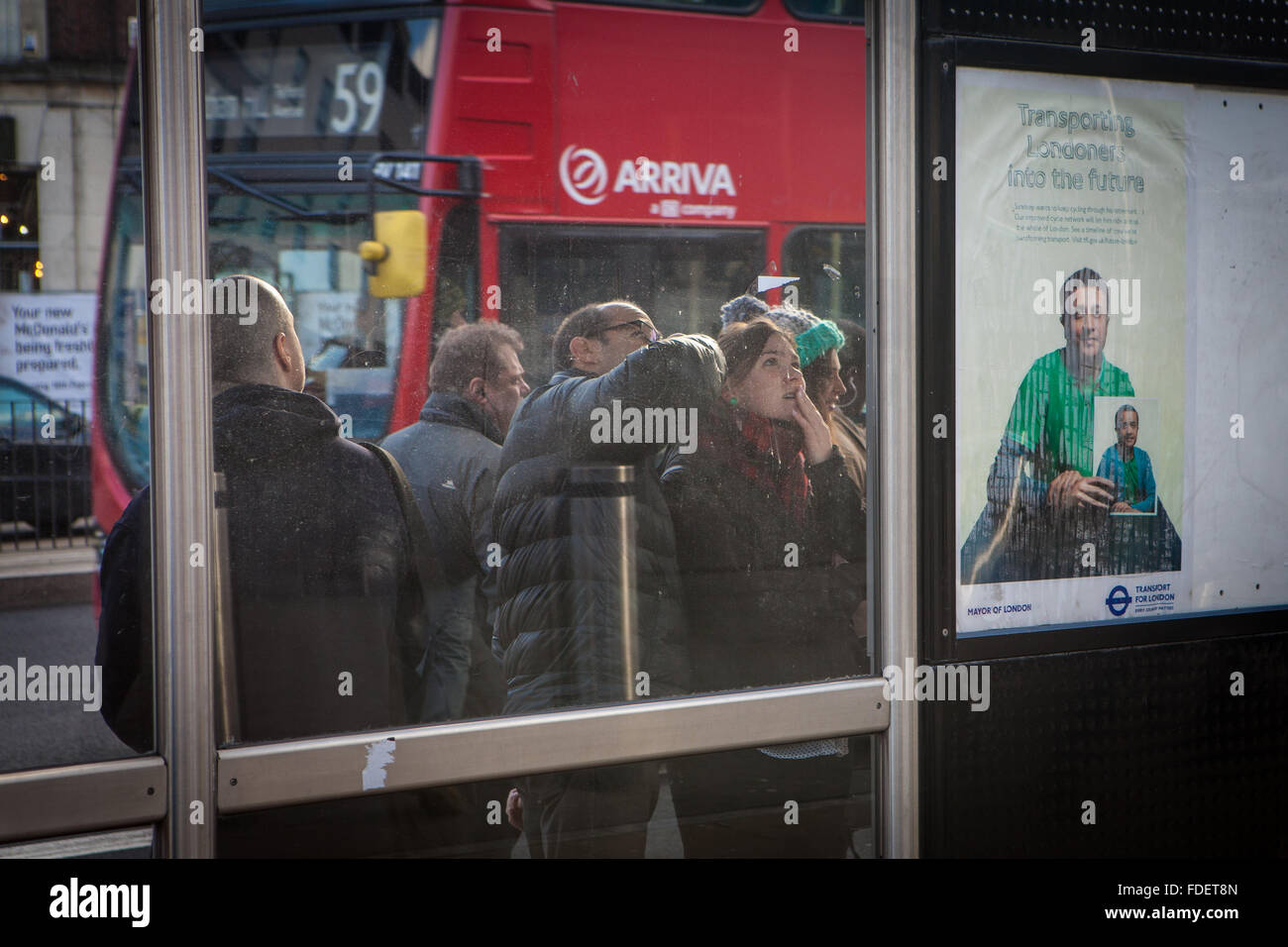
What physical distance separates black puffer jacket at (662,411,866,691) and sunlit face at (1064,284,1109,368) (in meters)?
0.61

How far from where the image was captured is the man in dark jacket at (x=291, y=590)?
6.69 ft

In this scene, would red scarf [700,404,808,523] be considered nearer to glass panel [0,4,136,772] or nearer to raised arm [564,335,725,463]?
raised arm [564,335,725,463]

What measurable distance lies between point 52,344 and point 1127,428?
225 centimetres

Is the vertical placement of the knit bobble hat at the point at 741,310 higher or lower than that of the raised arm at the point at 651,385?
higher

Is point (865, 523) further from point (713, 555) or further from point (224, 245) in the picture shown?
point (224, 245)

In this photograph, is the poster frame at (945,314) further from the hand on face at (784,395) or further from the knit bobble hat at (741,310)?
the knit bobble hat at (741,310)

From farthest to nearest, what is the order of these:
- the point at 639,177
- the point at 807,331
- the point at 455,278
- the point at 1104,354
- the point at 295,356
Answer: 1. the point at 1104,354
2. the point at 807,331
3. the point at 639,177
4. the point at 455,278
5. the point at 295,356

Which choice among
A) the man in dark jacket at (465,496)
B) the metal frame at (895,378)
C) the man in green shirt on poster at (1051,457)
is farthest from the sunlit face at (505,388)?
the man in green shirt on poster at (1051,457)

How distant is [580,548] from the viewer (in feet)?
7.92

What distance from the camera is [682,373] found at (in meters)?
2.43

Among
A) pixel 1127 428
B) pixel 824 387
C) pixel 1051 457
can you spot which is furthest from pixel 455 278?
pixel 1127 428

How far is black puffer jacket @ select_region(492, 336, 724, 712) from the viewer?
235 cm

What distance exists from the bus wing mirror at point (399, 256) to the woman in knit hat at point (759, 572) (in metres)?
0.65

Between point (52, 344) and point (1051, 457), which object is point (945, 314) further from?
point (52, 344)
